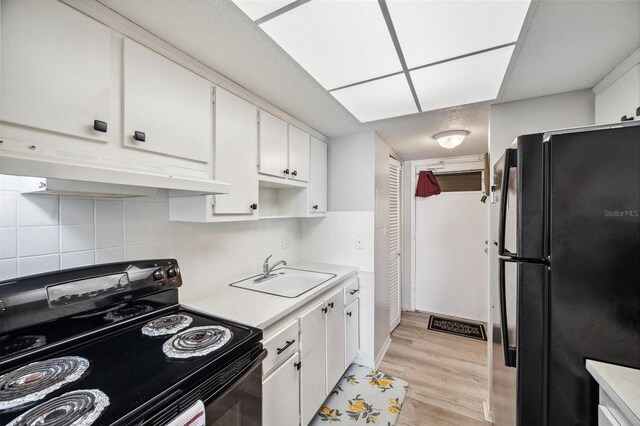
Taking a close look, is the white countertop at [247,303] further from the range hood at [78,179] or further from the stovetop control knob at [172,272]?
the range hood at [78,179]

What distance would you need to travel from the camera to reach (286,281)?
211 cm

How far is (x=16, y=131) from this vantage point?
0.76 m

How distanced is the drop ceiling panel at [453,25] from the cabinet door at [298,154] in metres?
1.07

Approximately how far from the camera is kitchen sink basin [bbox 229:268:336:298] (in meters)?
1.83

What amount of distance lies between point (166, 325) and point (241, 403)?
0.46 meters

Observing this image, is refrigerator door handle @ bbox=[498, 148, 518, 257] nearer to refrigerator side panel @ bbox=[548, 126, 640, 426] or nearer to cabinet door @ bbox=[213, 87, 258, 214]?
refrigerator side panel @ bbox=[548, 126, 640, 426]

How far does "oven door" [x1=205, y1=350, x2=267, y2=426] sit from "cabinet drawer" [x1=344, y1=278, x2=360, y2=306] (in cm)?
116

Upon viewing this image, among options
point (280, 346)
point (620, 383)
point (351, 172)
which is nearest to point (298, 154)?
point (351, 172)

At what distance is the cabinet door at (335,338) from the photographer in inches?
72.6

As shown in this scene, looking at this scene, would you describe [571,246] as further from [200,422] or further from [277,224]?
[277,224]

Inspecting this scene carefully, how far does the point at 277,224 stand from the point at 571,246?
196 centimetres

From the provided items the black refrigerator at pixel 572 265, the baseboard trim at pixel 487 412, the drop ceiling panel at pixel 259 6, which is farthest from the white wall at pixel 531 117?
the drop ceiling panel at pixel 259 6

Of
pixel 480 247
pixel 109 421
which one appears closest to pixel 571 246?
pixel 109 421

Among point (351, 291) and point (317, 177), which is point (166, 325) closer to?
point (351, 291)
